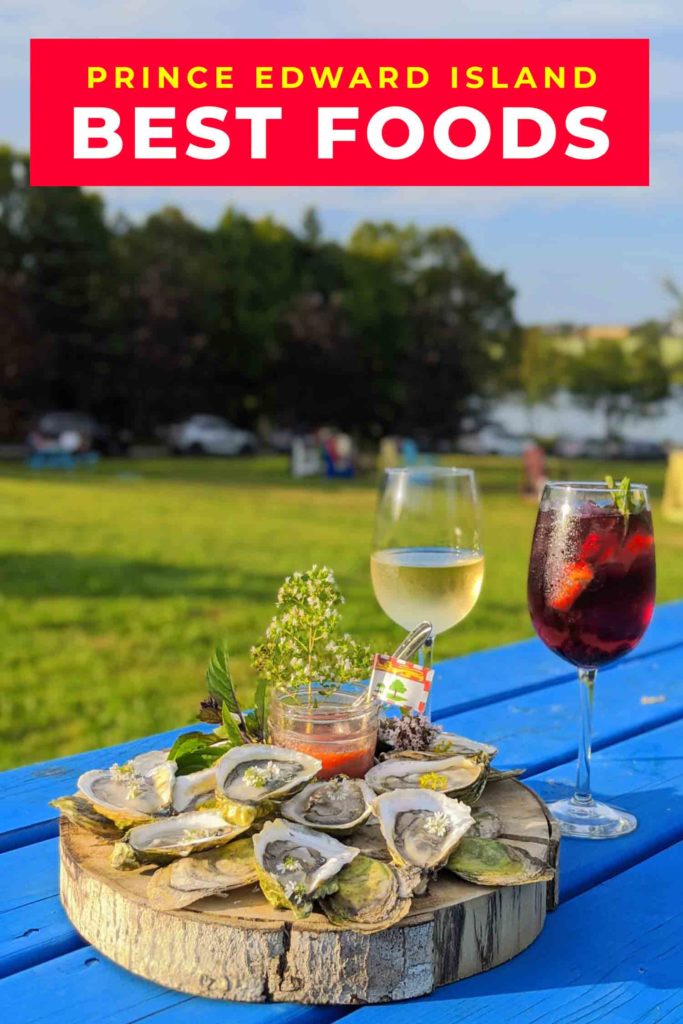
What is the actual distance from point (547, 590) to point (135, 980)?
75cm

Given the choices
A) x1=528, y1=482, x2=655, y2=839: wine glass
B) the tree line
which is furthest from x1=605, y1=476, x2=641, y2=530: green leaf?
the tree line

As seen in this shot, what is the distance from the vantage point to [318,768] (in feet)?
4.17

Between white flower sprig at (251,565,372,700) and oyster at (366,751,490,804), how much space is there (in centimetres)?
13

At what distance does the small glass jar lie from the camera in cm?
137

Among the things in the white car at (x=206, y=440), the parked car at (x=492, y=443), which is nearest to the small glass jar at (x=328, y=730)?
the white car at (x=206, y=440)

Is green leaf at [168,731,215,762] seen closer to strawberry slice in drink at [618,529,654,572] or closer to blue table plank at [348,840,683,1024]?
blue table plank at [348,840,683,1024]

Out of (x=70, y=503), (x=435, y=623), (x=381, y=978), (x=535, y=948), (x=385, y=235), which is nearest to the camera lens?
(x=381, y=978)

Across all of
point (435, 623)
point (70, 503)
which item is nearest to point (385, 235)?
point (70, 503)

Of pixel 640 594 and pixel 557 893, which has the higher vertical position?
pixel 640 594

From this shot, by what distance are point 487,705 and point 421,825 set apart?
36.1 inches

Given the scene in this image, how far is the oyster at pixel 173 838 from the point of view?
3.86 ft

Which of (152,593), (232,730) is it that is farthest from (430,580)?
(152,593)

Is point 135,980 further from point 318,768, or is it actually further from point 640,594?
point 640,594

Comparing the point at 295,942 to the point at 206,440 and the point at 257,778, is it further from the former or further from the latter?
the point at 206,440
